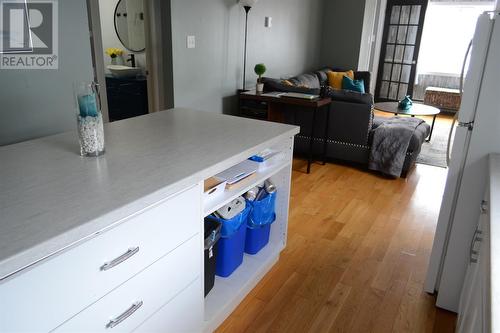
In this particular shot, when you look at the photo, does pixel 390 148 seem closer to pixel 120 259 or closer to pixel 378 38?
pixel 120 259

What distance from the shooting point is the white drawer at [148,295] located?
1040 mm

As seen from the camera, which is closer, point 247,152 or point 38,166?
point 38,166

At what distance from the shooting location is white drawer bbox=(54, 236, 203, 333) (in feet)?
3.41

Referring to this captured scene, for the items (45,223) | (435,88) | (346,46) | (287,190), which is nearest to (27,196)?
(45,223)

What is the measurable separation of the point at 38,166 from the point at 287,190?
131 cm

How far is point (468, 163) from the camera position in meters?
1.80

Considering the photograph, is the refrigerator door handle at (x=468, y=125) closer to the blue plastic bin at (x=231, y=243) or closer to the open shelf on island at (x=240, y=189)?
the open shelf on island at (x=240, y=189)

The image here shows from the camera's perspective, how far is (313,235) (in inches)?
107

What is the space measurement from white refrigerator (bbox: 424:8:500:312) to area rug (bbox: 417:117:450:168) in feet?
8.49

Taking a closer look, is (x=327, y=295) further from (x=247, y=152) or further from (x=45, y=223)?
(x=45, y=223)

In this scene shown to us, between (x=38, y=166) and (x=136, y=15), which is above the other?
(x=136, y=15)

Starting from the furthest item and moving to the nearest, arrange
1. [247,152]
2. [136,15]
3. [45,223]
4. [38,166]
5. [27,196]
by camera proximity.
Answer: [136,15], [247,152], [38,166], [27,196], [45,223]

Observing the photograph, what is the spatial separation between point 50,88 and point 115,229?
1.57 metres

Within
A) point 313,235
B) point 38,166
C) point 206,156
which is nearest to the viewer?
point 38,166
